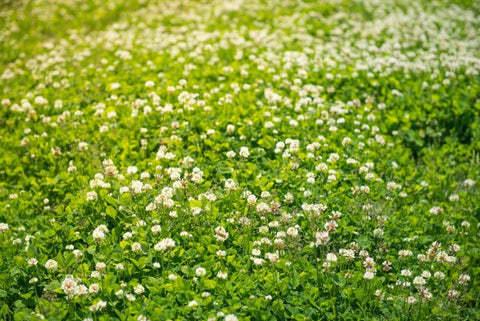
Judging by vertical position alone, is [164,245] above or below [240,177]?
above

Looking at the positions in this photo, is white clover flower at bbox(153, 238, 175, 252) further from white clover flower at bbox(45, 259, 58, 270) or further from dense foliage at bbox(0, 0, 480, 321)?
white clover flower at bbox(45, 259, 58, 270)

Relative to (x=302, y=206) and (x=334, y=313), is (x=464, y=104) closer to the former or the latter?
(x=302, y=206)

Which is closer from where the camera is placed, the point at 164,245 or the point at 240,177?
the point at 164,245

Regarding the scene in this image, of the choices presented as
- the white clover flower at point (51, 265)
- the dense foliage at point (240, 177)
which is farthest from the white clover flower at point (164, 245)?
the white clover flower at point (51, 265)

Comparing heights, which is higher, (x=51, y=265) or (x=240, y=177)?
(x=51, y=265)

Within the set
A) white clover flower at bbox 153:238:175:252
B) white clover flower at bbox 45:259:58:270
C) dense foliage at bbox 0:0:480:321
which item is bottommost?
dense foliage at bbox 0:0:480:321

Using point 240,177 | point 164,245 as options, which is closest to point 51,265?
point 164,245

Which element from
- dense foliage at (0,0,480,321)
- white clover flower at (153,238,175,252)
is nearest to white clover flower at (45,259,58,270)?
dense foliage at (0,0,480,321)

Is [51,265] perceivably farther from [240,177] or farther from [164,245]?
[240,177]

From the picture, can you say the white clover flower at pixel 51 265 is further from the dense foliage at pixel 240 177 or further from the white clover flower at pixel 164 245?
the white clover flower at pixel 164 245
